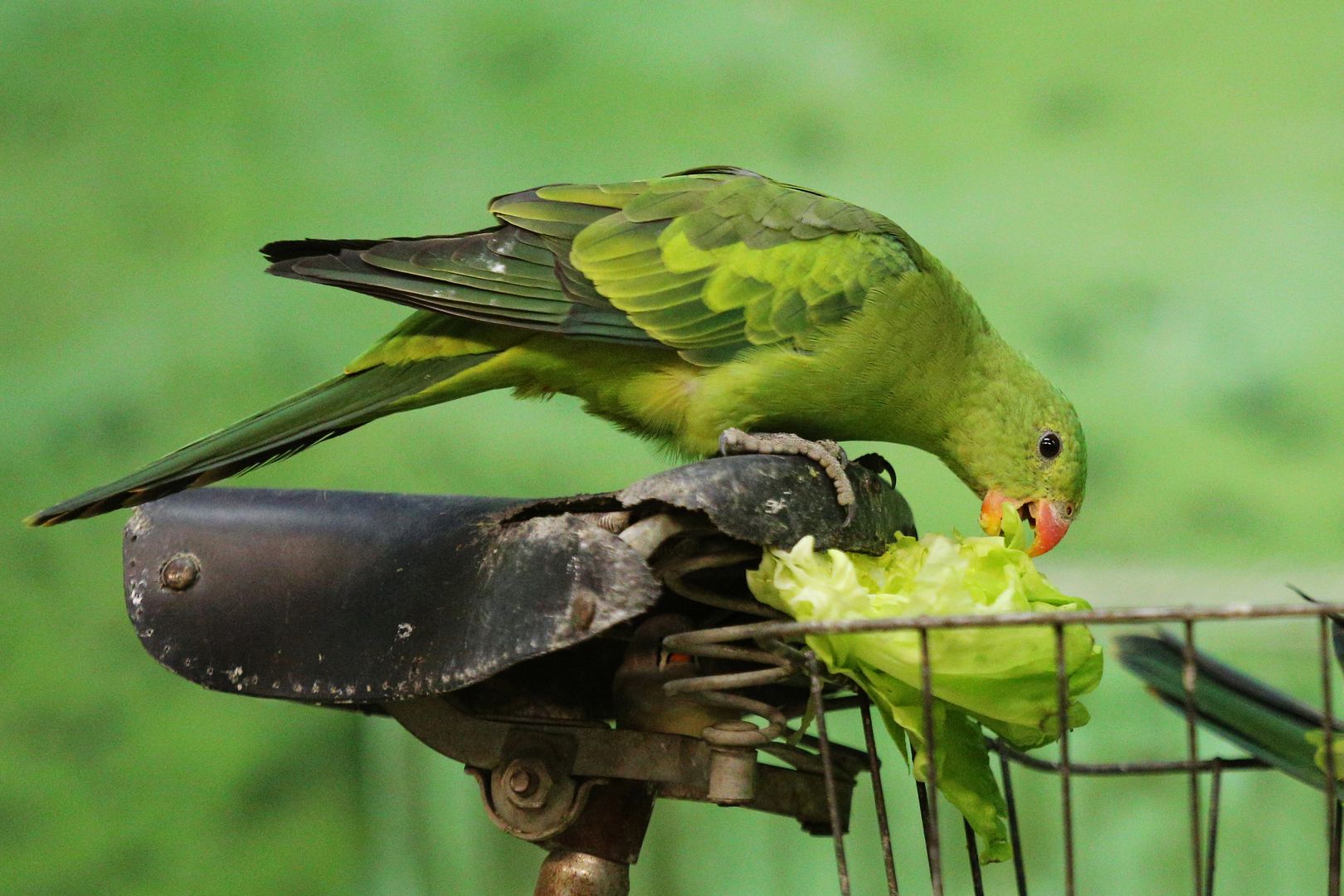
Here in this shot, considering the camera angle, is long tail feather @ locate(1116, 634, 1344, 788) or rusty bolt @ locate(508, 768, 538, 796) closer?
long tail feather @ locate(1116, 634, 1344, 788)

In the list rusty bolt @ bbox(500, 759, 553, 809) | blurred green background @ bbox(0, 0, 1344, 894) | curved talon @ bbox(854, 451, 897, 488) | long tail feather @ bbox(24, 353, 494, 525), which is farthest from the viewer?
blurred green background @ bbox(0, 0, 1344, 894)

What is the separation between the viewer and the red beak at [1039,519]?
168cm

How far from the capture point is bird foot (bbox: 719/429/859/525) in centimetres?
120

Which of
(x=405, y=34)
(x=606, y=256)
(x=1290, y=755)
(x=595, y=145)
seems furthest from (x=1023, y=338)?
(x=1290, y=755)

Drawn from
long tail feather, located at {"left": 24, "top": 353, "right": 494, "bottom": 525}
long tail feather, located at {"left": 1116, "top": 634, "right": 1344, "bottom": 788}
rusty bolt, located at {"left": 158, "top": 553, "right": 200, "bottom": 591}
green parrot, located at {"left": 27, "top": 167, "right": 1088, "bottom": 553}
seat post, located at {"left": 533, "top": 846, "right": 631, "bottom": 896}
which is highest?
green parrot, located at {"left": 27, "top": 167, "right": 1088, "bottom": 553}

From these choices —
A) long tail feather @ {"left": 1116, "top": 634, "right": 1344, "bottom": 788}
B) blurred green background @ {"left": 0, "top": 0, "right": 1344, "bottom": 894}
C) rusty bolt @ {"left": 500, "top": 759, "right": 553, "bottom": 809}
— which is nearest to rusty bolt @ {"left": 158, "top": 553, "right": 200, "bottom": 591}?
rusty bolt @ {"left": 500, "top": 759, "right": 553, "bottom": 809}

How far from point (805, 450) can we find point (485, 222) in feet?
4.27

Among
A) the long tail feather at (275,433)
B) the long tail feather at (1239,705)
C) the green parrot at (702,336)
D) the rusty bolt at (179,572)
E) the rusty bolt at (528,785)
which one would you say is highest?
the green parrot at (702,336)

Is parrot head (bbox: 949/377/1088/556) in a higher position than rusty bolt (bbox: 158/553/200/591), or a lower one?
higher

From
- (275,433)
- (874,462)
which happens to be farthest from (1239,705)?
(275,433)

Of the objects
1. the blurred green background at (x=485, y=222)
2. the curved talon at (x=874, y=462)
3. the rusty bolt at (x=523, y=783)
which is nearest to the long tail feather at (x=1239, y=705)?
the rusty bolt at (x=523, y=783)

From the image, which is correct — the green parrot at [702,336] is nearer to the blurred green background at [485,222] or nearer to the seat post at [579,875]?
the seat post at [579,875]

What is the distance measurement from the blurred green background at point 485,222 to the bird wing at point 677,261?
0.87 meters

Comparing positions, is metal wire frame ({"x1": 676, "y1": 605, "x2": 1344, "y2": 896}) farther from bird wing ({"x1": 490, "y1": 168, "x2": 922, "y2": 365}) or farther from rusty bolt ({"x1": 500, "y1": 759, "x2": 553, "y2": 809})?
bird wing ({"x1": 490, "y1": 168, "x2": 922, "y2": 365})
